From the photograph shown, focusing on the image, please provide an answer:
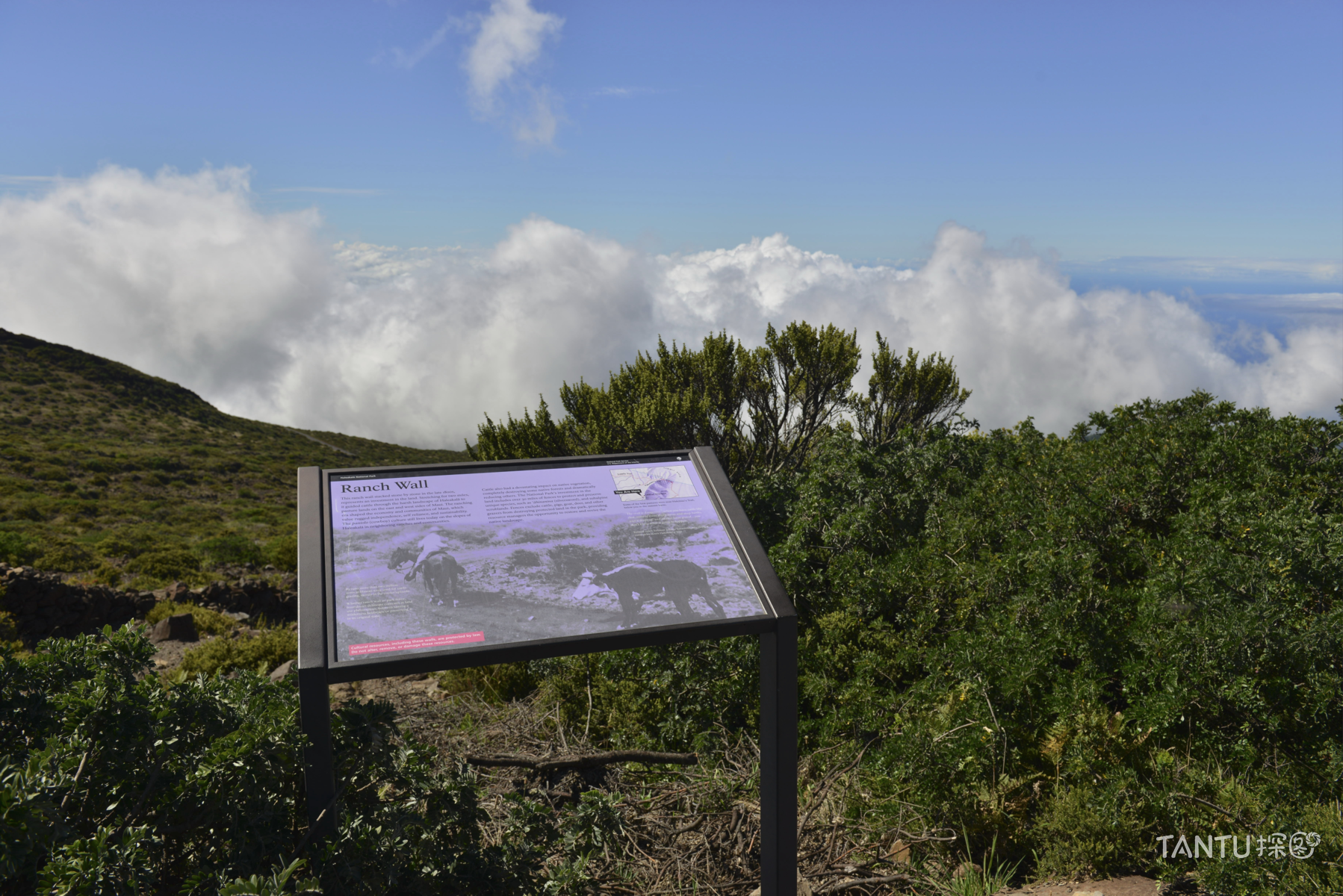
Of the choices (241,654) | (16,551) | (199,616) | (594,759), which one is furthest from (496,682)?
(16,551)

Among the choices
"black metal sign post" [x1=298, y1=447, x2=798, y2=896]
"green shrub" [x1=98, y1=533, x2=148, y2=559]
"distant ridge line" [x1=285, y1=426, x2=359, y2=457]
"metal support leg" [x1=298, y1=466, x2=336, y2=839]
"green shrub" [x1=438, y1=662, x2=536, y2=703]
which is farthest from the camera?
"distant ridge line" [x1=285, y1=426, x2=359, y2=457]

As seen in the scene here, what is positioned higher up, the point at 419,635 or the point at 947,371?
the point at 947,371

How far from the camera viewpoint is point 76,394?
137 feet

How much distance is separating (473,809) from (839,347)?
12142mm

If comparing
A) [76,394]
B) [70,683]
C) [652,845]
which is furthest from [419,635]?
[76,394]

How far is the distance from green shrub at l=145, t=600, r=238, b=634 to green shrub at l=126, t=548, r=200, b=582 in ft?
15.3

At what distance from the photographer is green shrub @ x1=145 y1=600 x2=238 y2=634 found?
9883 millimetres

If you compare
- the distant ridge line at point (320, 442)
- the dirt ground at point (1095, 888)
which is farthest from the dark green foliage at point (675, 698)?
the distant ridge line at point (320, 442)

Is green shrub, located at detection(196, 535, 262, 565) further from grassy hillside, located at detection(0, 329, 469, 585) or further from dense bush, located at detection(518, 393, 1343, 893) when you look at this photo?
dense bush, located at detection(518, 393, 1343, 893)

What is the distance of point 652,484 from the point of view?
3.03 metres

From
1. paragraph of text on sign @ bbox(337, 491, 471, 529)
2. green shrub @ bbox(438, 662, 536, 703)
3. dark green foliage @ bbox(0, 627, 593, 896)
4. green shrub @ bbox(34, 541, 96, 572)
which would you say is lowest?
green shrub @ bbox(438, 662, 536, 703)

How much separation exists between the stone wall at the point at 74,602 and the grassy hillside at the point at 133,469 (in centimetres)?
357

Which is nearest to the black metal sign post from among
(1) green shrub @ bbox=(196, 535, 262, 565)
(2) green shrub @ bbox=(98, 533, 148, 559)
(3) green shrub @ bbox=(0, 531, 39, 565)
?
(3) green shrub @ bbox=(0, 531, 39, 565)

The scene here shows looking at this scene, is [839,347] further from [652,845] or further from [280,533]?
[280,533]
